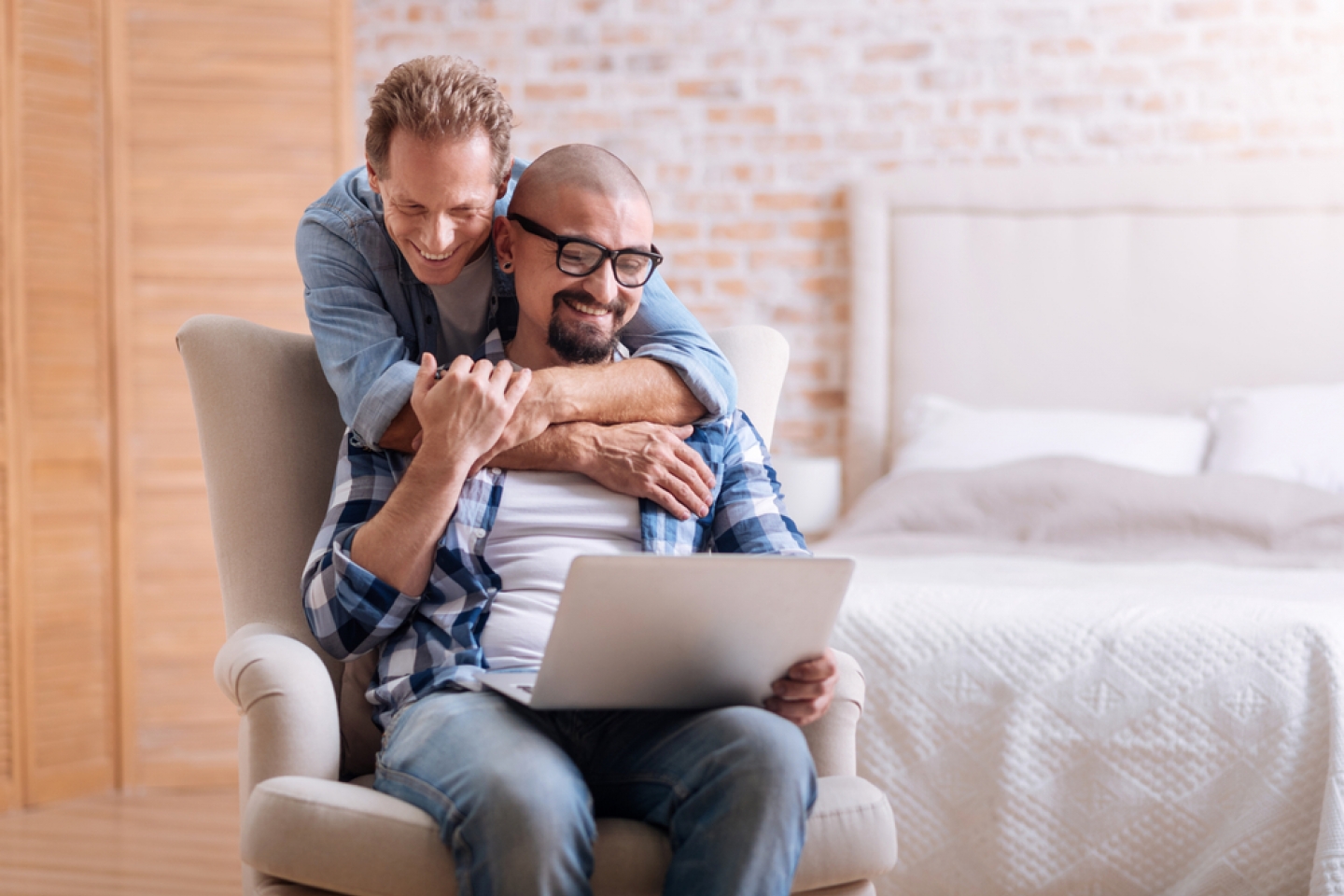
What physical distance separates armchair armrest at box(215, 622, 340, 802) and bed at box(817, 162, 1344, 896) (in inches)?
37.8

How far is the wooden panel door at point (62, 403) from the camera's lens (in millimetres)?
3086

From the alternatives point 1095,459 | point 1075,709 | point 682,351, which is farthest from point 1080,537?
point 682,351

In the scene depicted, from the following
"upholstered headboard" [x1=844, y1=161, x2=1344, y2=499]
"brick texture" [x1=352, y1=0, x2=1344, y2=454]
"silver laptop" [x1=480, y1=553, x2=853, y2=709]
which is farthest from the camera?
"brick texture" [x1=352, y1=0, x2=1344, y2=454]

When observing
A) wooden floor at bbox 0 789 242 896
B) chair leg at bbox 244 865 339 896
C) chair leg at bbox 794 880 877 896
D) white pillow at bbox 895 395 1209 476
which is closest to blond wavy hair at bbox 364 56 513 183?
chair leg at bbox 244 865 339 896

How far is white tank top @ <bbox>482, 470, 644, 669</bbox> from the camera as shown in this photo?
1482 mm

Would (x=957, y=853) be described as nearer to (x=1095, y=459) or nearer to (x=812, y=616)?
(x=812, y=616)

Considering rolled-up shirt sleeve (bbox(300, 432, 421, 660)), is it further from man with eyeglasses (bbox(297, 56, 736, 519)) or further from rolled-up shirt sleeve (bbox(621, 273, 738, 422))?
rolled-up shirt sleeve (bbox(621, 273, 738, 422))

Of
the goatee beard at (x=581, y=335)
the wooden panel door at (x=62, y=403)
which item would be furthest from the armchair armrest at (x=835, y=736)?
the wooden panel door at (x=62, y=403)

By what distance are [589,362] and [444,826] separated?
26.5 inches

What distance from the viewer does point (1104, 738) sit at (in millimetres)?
1946

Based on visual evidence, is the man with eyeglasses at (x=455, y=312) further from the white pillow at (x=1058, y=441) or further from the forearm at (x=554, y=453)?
the white pillow at (x=1058, y=441)

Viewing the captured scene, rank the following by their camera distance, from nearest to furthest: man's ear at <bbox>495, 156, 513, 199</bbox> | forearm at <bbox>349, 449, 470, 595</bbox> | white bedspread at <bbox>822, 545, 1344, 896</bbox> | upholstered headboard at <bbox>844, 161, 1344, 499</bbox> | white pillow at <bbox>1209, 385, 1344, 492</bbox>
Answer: forearm at <bbox>349, 449, 470, 595</bbox> → man's ear at <bbox>495, 156, 513, 199</bbox> → white bedspread at <bbox>822, 545, 1344, 896</bbox> → white pillow at <bbox>1209, 385, 1344, 492</bbox> → upholstered headboard at <bbox>844, 161, 1344, 499</bbox>

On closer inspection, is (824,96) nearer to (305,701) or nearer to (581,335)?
(581,335)

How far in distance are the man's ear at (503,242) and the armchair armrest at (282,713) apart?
1.98 feet
